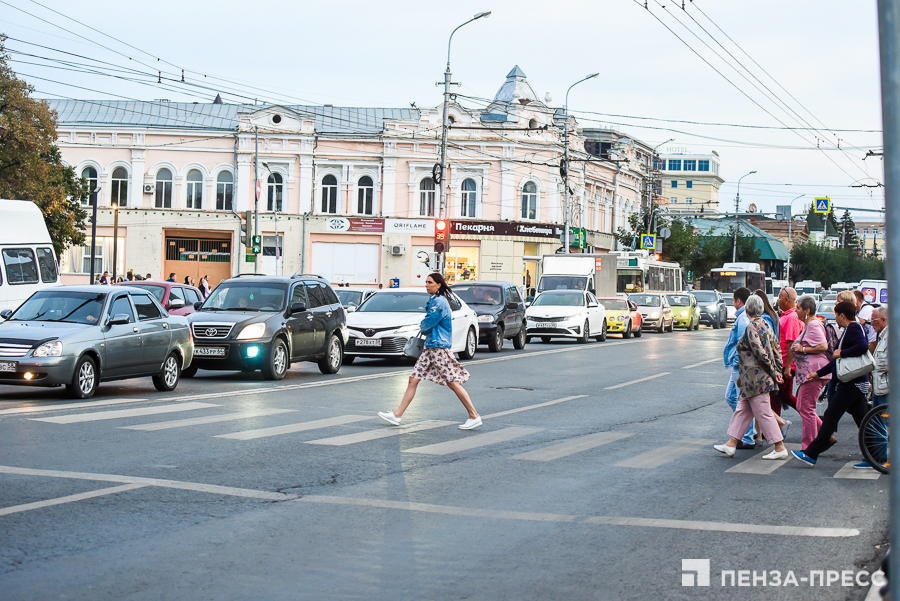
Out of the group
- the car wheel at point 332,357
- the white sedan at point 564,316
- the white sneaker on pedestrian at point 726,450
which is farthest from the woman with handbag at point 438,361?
the white sedan at point 564,316

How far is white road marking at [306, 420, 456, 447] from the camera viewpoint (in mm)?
10695

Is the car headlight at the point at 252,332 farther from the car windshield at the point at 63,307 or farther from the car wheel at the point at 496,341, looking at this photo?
the car wheel at the point at 496,341

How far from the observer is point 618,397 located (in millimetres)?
16594

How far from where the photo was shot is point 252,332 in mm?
17469

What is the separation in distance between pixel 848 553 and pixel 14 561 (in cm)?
492

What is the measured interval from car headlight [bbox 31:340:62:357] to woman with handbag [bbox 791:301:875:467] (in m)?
9.21

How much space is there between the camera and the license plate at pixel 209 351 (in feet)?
57.3

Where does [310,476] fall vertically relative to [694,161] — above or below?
below

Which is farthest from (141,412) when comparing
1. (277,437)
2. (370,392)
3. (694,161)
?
(694,161)

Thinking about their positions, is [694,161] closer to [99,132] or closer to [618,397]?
[99,132]

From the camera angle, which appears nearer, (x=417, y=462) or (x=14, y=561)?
(x=14, y=561)

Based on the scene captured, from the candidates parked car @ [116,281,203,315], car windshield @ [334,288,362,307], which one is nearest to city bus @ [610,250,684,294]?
car windshield @ [334,288,362,307]

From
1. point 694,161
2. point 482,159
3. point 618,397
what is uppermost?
point 694,161

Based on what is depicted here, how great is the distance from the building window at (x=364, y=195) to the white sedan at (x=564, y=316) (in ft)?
90.8
